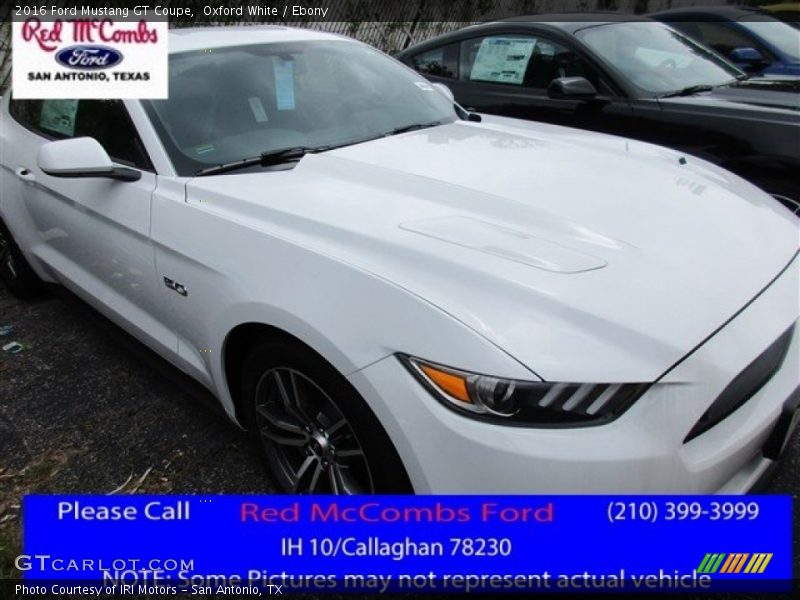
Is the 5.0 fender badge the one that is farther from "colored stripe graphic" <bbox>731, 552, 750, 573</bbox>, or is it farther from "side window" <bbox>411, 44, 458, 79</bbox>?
"side window" <bbox>411, 44, 458, 79</bbox>

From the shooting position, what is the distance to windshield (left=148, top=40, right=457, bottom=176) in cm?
244

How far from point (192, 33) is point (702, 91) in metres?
2.99

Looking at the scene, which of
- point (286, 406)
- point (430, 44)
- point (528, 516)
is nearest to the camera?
point (528, 516)

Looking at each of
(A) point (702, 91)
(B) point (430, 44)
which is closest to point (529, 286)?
(A) point (702, 91)

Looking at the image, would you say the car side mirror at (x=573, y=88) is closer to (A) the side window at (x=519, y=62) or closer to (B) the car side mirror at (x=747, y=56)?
(A) the side window at (x=519, y=62)

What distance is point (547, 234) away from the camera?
1813 millimetres

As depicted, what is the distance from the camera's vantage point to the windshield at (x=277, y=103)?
2.44 m

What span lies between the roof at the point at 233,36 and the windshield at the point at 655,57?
6.20ft

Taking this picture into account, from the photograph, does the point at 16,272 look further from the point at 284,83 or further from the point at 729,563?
the point at 729,563

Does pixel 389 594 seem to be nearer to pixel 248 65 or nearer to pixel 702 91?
pixel 248 65

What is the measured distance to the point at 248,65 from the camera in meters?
2.74

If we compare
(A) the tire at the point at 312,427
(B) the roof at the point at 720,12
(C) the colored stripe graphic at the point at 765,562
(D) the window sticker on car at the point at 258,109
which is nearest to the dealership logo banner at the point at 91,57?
(D) the window sticker on car at the point at 258,109

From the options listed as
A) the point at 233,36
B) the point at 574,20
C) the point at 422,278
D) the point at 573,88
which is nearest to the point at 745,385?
the point at 422,278

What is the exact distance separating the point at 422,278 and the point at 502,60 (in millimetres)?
3422
